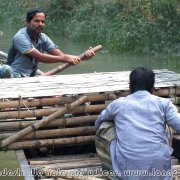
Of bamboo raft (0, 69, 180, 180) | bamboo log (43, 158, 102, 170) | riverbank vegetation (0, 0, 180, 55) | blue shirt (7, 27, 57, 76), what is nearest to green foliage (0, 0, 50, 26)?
riverbank vegetation (0, 0, 180, 55)

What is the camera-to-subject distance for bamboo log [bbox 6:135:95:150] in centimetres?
393

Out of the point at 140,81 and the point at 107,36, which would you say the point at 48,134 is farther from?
the point at 107,36

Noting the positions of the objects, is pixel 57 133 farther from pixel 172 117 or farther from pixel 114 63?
pixel 114 63

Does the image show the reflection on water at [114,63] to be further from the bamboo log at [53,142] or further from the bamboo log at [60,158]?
the bamboo log at [53,142]

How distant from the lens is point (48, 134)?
401 centimetres

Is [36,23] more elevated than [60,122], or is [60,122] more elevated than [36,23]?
[36,23]

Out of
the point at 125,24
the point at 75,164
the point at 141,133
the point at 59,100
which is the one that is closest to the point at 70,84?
the point at 59,100

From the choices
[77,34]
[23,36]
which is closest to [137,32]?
[77,34]

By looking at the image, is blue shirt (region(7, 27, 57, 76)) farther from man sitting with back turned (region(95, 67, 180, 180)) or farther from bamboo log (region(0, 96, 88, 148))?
man sitting with back turned (region(95, 67, 180, 180))

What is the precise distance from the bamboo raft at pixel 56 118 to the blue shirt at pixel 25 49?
0.91 metres

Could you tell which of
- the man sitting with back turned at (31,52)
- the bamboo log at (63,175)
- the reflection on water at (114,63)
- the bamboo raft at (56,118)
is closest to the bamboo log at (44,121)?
the bamboo raft at (56,118)

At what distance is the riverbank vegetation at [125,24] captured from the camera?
14469 millimetres

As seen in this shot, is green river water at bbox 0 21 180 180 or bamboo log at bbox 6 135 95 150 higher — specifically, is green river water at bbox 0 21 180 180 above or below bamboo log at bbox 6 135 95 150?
below

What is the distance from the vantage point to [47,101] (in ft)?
12.9
